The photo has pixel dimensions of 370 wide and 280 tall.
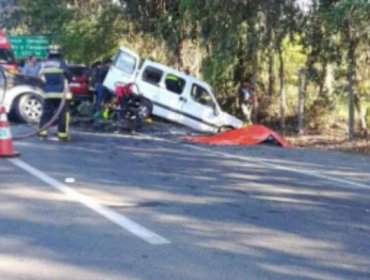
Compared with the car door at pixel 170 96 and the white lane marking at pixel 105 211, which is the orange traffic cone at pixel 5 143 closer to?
the white lane marking at pixel 105 211

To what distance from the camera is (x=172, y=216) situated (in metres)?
8.72

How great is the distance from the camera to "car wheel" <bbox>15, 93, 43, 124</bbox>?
2128 cm

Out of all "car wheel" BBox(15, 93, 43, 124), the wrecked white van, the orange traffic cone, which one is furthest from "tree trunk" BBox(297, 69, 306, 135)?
the orange traffic cone

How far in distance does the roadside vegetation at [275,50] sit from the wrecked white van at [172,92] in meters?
1.27

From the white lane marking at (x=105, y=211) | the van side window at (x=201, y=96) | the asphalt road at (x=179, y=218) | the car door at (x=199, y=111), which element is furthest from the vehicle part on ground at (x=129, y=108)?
the white lane marking at (x=105, y=211)

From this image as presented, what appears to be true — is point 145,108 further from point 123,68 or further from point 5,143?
point 5,143

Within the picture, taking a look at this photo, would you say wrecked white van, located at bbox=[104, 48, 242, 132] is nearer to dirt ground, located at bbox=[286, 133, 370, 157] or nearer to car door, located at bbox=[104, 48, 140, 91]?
car door, located at bbox=[104, 48, 140, 91]

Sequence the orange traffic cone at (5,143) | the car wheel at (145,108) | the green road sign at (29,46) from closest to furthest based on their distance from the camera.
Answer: the orange traffic cone at (5,143)
the car wheel at (145,108)
the green road sign at (29,46)

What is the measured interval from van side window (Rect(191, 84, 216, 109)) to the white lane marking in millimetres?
12759

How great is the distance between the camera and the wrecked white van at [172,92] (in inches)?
953

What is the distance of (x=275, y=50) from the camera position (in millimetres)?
24344

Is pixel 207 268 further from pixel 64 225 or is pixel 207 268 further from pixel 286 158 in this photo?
pixel 286 158

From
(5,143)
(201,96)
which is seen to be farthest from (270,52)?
(5,143)

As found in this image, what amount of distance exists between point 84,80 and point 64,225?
62.6ft
